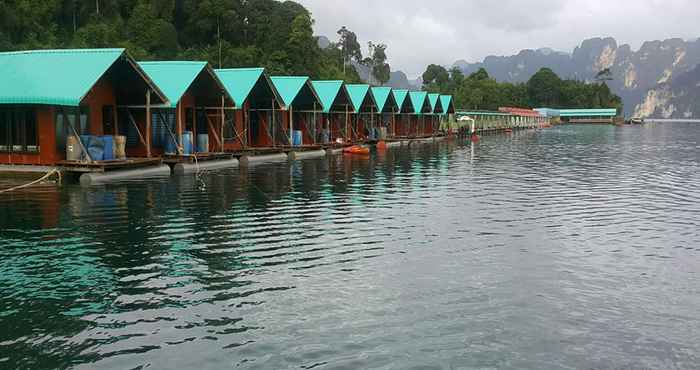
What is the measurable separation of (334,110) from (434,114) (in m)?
31.5

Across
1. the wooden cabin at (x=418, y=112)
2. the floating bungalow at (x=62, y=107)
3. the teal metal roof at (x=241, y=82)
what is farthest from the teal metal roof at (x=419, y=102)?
the floating bungalow at (x=62, y=107)

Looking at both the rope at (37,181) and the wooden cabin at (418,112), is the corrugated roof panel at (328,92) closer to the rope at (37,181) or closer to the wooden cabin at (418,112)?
the wooden cabin at (418,112)

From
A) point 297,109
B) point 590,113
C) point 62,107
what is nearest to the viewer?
point 62,107

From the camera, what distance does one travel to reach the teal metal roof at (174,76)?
34562mm

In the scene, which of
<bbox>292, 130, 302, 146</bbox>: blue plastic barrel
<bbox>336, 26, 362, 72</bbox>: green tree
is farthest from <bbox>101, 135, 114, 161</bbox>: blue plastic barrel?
<bbox>336, 26, 362, 72</bbox>: green tree

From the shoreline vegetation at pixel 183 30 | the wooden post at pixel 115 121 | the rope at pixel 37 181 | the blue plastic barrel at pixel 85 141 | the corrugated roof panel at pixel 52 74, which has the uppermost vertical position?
the shoreline vegetation at pixel 183 30

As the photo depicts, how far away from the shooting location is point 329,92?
55.3 meters

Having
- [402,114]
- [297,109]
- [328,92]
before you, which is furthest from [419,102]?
[297,109]

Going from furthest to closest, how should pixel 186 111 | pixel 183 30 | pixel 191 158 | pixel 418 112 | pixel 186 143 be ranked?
pixel 183 30 < pixel 418 112 < pixel 186 111 < pixel 186 143 < pixel 191 158

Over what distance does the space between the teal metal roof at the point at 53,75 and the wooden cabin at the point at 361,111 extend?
99.8 ft

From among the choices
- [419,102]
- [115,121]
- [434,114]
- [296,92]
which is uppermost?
[419,102]

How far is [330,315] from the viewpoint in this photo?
423 inches

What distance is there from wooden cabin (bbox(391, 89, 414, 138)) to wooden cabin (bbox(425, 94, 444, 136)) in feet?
20.3

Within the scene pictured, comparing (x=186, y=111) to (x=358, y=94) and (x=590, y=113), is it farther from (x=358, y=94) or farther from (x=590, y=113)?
(x=590, y=113)
